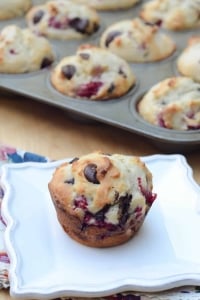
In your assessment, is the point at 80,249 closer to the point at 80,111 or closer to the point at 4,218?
the point at 4,218

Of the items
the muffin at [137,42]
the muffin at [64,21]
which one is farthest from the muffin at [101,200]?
the muffin at [64,21]

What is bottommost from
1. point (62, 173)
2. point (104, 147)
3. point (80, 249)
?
point (104, 147)

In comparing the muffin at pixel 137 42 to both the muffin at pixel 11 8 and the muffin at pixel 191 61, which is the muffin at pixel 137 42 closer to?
the muffin at pixel 191 61

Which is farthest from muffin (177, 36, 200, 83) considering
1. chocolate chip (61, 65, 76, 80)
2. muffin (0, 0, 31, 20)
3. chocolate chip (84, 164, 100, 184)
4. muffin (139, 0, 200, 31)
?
chocolate chip (84, 164, 100, 184)

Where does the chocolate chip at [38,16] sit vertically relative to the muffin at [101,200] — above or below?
below

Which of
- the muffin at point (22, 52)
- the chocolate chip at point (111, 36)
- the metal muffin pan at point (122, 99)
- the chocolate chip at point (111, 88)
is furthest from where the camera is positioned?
the chocolate chip at point (111, 36)

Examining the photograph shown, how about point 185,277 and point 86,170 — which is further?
point 86,170

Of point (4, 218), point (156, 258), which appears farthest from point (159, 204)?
point (4, 218)
